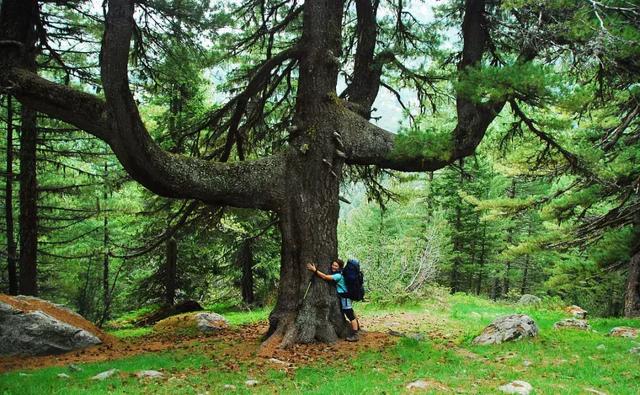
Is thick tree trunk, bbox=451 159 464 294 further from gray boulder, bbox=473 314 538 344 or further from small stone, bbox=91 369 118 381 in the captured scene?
small stone, bbox=91 369 118 381

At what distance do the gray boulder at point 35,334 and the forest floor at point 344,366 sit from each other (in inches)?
10.5

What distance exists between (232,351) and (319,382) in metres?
2.42

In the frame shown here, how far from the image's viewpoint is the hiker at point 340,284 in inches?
331

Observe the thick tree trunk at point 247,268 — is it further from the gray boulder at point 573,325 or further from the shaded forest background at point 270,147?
the gray boulder at point 573,325

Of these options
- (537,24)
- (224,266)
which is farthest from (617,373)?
(224,266)

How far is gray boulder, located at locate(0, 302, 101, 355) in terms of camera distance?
8477 millimetres

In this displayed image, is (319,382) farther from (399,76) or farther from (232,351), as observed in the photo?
(399,76)

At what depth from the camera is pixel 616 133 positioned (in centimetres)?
1109

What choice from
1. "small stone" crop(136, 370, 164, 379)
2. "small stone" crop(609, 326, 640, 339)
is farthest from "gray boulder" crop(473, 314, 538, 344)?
"small stone" crop(136, 370, 164, 379)

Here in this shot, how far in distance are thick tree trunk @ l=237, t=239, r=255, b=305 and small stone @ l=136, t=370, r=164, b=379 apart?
30.8ft

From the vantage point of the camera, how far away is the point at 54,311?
9.96 meters

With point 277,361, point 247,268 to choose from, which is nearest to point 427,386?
point 277,361

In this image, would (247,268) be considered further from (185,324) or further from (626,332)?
(626,332)

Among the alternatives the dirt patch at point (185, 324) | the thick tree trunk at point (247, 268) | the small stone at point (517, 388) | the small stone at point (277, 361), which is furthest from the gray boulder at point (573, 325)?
the thick tree trunk at point (247, 268)
